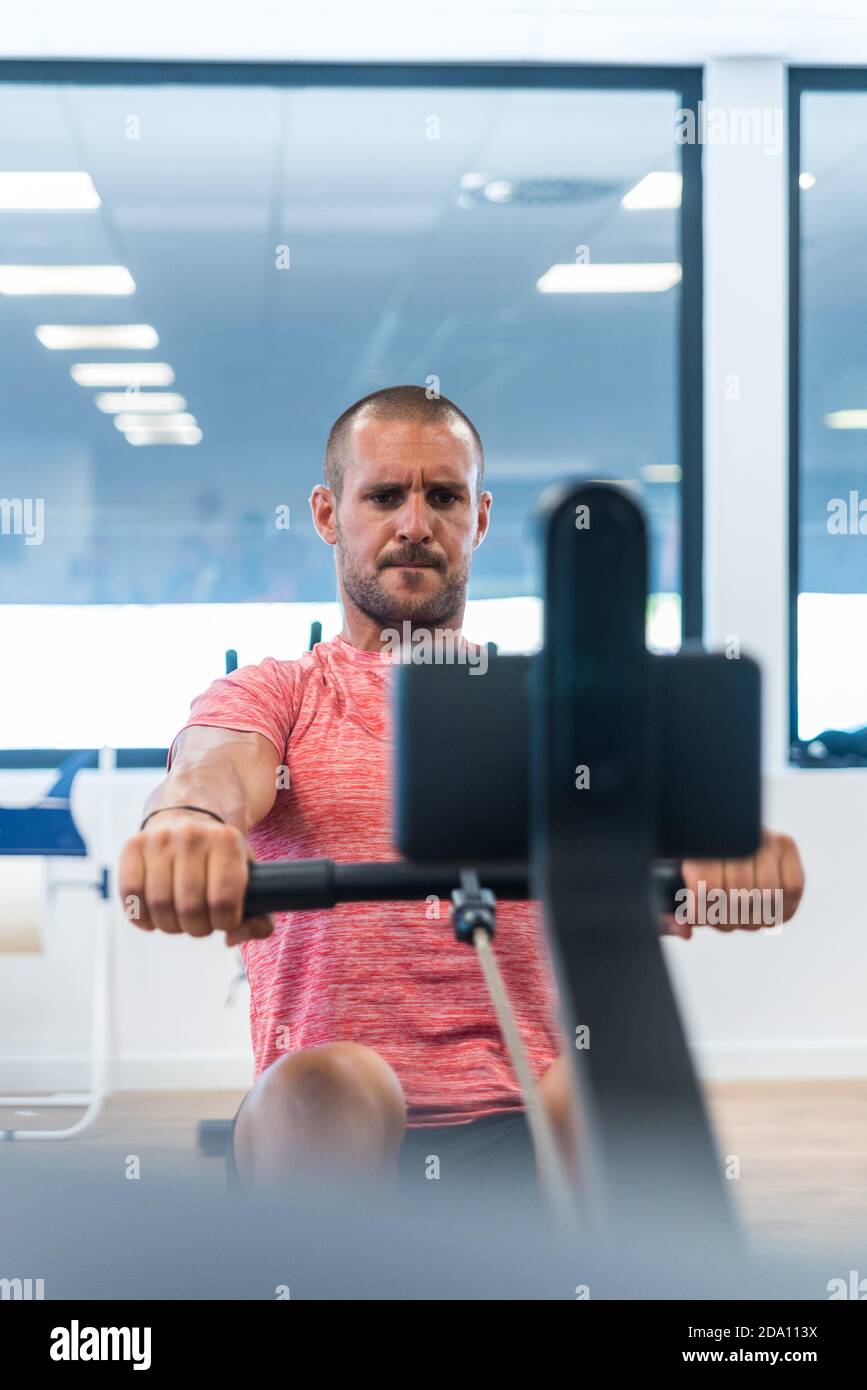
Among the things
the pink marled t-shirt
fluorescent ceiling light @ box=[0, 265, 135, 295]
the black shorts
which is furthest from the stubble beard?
fluorescent ceiling light @ box=[0, 265, 135, 295]

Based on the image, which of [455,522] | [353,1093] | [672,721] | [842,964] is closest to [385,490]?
[455,522]

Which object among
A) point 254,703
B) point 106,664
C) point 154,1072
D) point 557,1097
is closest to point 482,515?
point 254,703

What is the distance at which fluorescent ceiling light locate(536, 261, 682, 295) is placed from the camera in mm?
3473

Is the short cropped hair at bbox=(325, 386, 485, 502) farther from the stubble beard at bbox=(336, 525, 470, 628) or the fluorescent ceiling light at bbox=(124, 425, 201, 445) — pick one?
the fluorescent ceiling light at bbox=(124, 425, 201, 445)

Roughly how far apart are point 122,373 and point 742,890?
3.08 meters

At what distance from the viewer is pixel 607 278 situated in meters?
3.49

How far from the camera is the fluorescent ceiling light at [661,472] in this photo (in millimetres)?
3473

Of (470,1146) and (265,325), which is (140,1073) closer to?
(265,325)

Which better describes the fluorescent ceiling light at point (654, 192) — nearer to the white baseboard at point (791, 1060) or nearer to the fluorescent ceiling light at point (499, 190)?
the fluorescent ceiling light at point (499, 190)

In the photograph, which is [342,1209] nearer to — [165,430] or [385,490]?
[385,490]

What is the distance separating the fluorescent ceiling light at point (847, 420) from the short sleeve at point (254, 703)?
2662mm

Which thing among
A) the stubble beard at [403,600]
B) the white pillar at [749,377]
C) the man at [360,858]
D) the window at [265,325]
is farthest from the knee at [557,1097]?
the white pillar at [749,377]
